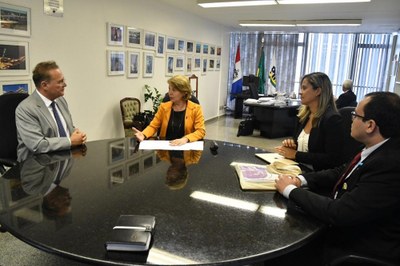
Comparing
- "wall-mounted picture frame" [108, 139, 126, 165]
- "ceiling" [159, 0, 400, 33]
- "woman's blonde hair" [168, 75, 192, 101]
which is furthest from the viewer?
"ceiling" [159, 0, 400, 33]

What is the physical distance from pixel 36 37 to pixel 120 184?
2756 mm

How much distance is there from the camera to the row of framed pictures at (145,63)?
4.77m

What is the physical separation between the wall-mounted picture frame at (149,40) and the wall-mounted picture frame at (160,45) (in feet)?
0.39

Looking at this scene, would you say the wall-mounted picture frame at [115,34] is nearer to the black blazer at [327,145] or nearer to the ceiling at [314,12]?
the ceiling at [314,12]

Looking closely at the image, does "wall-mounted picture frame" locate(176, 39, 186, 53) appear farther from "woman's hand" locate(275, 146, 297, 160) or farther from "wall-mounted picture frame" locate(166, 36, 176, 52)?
"woman's hand" locate(275, 146, 297, 160)

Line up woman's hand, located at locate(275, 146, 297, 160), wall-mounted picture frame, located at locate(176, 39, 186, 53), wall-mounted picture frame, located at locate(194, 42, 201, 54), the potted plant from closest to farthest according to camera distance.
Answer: woman's hand, located at locate(275, 146, 297, 160) < the potted plant < wall-mounted picture frame, located at locate(176, 39, 186, 53) < wall-mounted picture frame, located at locate(194, 42, 201, 54)

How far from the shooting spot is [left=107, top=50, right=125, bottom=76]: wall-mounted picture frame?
4638 millimetres

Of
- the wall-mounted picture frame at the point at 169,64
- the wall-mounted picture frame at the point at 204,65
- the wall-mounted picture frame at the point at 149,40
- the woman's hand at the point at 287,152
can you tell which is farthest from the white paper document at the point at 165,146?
the wall-mounted picture frame at the point at 204,65

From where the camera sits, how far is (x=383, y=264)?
1.17 metres

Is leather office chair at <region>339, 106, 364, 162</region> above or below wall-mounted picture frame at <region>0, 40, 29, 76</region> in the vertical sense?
below

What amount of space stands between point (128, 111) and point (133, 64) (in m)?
0.83

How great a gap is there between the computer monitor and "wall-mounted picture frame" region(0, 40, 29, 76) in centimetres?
556

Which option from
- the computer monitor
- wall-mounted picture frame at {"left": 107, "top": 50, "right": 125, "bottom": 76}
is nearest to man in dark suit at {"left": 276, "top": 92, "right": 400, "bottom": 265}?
wall-mounted picture frame at {"left": 107, "top": 50, "right": 125, "bottom": 76}

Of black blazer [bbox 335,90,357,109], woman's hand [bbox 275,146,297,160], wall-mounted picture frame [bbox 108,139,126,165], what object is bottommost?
wall-mounted picture frame [bbox 108,139,126,165]
